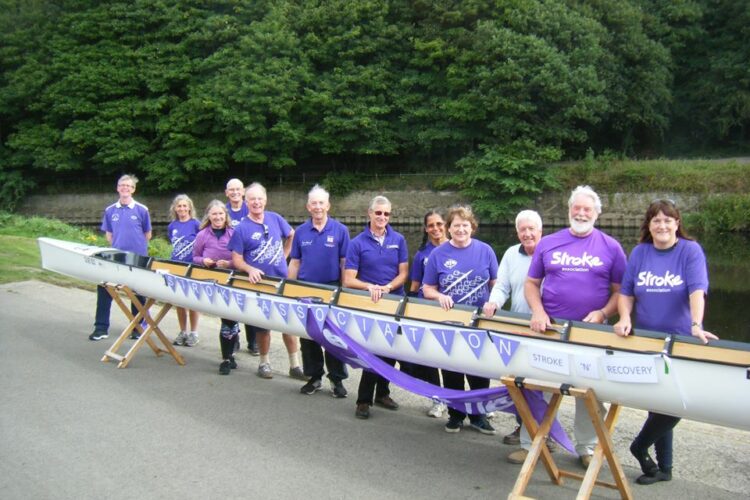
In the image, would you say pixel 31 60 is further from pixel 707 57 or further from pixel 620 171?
pixel 707 57

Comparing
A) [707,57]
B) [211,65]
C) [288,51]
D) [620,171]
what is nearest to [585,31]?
[620,171]

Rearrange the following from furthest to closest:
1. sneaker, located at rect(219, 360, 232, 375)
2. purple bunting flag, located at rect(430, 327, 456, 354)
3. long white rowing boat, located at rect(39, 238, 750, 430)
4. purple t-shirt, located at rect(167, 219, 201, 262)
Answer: purple t-shirt, located at rect(167, 219, 201, 262) < sneaker, located at rect(219, 360, 232, 375) < purple bunting flag, located at rect(430, 327, 456, 354) < long white rowing boat, located at rect(39, 238, 750, 430)

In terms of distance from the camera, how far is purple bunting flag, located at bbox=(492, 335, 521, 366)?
4496mm

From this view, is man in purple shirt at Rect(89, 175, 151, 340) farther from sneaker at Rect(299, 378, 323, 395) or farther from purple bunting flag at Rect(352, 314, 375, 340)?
purple bunting flag at Rect(352, 314, 375, 340)

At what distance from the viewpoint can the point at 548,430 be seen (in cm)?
415

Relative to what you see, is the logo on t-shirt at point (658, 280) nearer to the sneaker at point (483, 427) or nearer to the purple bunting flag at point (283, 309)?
the sneaker at point (483, 427)

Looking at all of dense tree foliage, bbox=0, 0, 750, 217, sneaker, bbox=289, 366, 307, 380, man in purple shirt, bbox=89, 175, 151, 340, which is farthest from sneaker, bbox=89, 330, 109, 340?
dense tree foliage, bbox=0, 0, 750, 217

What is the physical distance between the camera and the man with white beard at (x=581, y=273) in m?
4.53

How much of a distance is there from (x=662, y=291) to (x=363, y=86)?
3524cm

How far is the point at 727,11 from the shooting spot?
4012 centimetres

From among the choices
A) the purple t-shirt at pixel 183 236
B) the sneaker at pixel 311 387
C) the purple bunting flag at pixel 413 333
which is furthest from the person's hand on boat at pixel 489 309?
the purple t-shirt at pixel 183 236

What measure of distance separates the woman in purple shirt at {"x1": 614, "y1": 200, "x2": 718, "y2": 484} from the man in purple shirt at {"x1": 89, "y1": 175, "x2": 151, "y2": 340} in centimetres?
593

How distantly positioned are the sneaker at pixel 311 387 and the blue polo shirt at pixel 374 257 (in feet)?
3.66

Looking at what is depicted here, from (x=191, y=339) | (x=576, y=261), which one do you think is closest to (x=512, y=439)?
(x=576, y=261)
